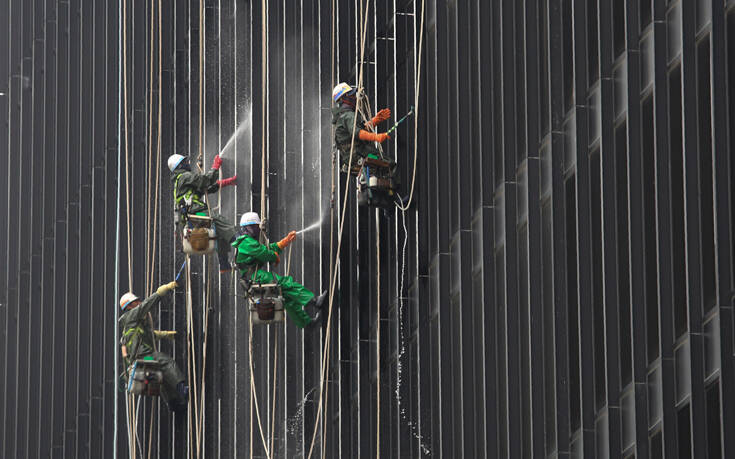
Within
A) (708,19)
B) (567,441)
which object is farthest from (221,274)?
(708,19)

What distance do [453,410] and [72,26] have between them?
1696 centimetres

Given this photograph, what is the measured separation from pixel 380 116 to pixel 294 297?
3.30 m

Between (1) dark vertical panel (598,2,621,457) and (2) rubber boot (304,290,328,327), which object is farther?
(2) rubber boot (304,290,328,327)

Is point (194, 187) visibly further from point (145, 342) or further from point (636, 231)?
point (636, 231)

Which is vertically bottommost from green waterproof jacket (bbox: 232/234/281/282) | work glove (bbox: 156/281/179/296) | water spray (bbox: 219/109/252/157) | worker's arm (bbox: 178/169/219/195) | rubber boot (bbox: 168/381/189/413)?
rubber boot (bbox: 168/381/189/413)

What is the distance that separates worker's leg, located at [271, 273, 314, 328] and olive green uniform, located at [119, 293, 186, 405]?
3320 mm

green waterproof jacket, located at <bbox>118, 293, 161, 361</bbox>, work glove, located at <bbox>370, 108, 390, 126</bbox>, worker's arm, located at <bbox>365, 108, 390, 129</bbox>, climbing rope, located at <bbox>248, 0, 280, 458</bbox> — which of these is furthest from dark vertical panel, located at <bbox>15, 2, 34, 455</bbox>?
work glove, located at <bbox>370, 108, 390, 126</bbox>

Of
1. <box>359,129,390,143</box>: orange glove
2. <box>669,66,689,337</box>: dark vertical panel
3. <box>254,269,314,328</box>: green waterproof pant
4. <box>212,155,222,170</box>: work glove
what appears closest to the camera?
<box>669,66,689,337</box>: dark vertical panel

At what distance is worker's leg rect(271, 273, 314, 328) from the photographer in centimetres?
2511

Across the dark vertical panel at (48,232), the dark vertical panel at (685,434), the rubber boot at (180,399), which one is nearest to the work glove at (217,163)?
the rubber boot at (180,399)

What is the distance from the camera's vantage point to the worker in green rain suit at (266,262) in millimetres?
24531

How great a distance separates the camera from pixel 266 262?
24.7 metres

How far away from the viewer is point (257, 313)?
24734 millimetres

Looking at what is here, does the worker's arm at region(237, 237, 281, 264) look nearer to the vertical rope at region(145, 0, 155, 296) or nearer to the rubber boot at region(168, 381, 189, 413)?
the rubber boot at region(168, 381, 189, 413)
